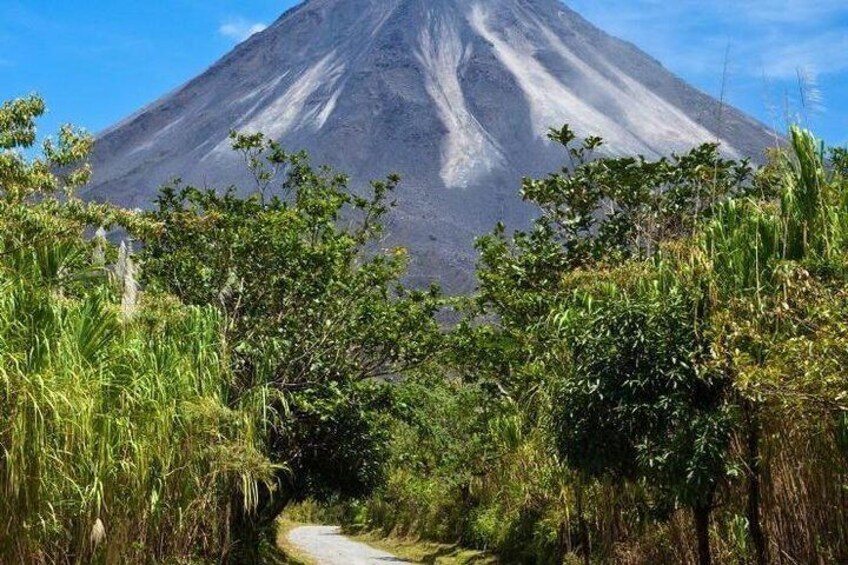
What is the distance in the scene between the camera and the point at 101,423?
8789 mm

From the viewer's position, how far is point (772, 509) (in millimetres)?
9719

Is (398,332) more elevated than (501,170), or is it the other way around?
(501,170)

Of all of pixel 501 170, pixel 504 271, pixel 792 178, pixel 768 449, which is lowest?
pixel 768 449

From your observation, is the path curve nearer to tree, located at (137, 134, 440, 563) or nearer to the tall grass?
tree, located at (137, 134, 440, 563)

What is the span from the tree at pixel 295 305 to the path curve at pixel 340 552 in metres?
7.50

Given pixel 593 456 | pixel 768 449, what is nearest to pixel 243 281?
pixel 593 456

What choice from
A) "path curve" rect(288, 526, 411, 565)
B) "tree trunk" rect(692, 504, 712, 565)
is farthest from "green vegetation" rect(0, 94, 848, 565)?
"path curve" rect(288, 526, 411, 565)

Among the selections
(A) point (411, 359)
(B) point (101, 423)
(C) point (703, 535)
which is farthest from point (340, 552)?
(B) point (101, 423)

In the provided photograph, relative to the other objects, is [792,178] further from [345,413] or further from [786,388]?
[345,413]

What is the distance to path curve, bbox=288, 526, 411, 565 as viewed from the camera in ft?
88.0

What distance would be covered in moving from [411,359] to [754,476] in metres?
9.41

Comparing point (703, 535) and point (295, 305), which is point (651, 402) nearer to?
point (703, 535)

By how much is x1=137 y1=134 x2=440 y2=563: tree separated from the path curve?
7504 millimetres

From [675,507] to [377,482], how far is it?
12.5m
